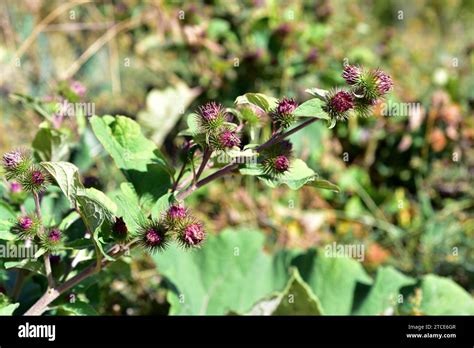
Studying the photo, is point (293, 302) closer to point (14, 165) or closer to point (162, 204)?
point (162, 204)

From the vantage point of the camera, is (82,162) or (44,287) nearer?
(44,287)

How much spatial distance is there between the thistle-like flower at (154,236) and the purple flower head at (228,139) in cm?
20

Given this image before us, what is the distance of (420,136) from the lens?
3480 mm

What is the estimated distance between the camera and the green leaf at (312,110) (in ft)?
4.02

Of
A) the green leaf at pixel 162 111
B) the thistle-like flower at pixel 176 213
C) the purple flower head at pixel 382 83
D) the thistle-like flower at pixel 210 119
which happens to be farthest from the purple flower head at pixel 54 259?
the green leaf at pixel 162 111

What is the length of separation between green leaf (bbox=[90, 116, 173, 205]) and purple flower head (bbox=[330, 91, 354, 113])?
16.1 inches

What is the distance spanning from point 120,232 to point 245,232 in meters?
1.04

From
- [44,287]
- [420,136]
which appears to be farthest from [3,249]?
[420,136]

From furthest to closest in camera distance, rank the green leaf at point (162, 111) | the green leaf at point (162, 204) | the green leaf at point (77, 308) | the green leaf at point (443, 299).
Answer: the green leaf at point (162, 111), the green leaf at point (443, 299), the green leaf at point (77, 308), the green leaf at point (162, 204)

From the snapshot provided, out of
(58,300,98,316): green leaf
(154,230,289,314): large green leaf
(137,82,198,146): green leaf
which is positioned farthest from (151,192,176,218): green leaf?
(137,82,198,146): green leaf

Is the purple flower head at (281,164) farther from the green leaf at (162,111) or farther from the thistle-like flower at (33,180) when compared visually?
the green leaf at (162,111)

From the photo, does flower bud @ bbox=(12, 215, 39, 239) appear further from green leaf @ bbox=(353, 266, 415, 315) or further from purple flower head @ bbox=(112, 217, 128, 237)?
green leaf @ bbox=(353, 266, 415, 315)

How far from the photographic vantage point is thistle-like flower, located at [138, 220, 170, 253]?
4.06 feet
